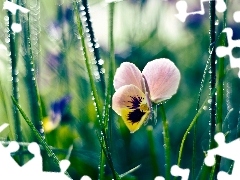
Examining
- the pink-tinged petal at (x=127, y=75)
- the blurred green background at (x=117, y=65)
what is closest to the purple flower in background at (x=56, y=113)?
the blurred green background at (x=117, y=65)

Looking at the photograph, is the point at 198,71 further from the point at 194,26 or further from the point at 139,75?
the point at 139,75

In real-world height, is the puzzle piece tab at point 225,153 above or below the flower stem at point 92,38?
below

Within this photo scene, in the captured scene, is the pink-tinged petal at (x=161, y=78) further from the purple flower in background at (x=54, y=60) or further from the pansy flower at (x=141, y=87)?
the purple flower in background at (x=54, y=60)

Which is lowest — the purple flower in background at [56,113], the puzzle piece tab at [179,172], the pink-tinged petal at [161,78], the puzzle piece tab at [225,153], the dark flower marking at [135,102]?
the puzzle piece tab at [179,172]

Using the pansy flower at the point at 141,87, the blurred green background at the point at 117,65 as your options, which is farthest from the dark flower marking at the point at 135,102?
the blurred green background at the point at 117,65

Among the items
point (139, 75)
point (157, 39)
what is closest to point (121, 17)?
point (157, 39)

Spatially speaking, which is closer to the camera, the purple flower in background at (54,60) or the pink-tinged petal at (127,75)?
the pink-tinged petal at (127,75)
